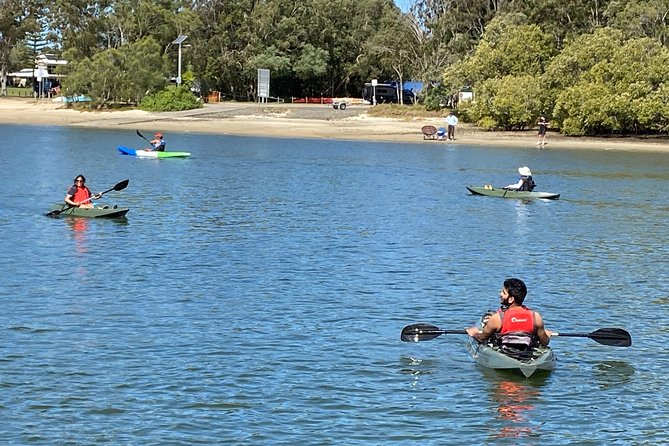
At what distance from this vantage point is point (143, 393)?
13102 mm

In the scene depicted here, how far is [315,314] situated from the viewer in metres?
17.6

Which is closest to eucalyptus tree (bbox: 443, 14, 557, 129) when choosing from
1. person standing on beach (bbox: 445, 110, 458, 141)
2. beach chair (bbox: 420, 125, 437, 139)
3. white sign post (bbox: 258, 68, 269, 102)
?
person standing on beach (bbox: 445, 110, 458, 141)

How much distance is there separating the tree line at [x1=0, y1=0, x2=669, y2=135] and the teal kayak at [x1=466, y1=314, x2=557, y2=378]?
51981mm

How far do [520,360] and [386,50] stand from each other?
256 ft

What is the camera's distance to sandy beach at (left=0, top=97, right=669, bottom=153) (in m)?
64.8

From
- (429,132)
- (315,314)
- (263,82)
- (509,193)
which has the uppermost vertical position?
(263,82)

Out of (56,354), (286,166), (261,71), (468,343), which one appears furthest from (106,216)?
(261,71)

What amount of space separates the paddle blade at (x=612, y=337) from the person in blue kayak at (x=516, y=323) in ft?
4.14

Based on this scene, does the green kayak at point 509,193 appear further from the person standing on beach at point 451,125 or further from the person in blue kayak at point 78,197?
the person standing on beach at point 451,125

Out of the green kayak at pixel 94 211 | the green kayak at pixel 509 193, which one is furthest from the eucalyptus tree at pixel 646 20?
the green kayak at pixel 94 211

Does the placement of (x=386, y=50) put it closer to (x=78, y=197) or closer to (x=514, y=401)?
(x=78, y=197)

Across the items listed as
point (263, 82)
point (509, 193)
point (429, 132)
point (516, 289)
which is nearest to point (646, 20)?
point (429, 132)

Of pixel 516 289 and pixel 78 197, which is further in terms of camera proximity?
pixel 78 197

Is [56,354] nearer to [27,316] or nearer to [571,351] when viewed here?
[27,316]
